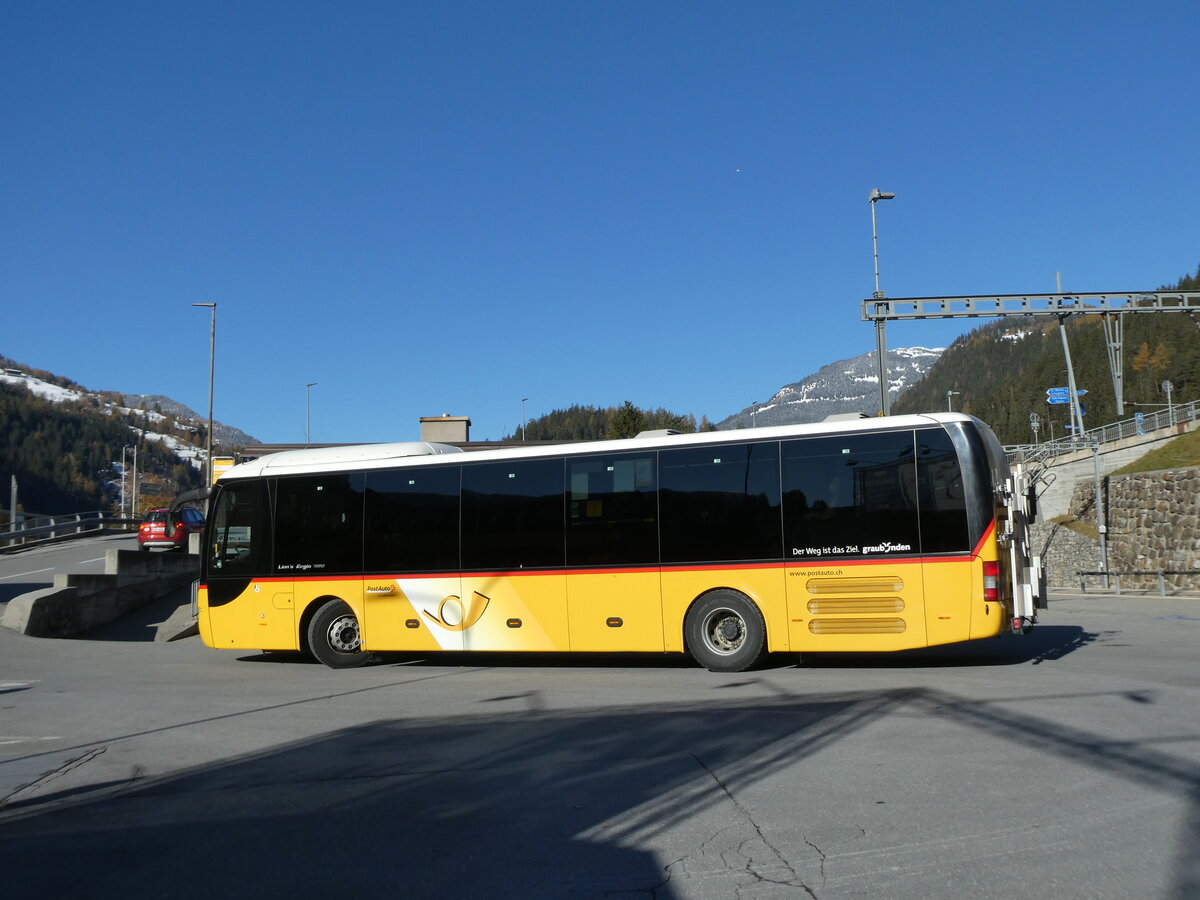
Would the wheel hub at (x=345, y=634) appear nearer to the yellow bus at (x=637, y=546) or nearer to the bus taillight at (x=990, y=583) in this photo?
the yellow bus at (x=637, y=546)

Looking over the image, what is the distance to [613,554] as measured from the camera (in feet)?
45.6

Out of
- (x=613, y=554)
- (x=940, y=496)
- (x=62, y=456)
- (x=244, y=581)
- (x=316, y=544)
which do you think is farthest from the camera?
(x=62, y=456)

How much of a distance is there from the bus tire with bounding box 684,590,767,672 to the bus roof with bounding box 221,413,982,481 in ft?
6.74

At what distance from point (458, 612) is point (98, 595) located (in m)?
11.5

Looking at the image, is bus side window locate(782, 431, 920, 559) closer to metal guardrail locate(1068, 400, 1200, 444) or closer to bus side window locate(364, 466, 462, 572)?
bus side window locate(364, 466, 462, 572)

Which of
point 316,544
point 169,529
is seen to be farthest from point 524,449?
point 169,529

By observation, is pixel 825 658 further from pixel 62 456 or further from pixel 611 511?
pixel 62 456

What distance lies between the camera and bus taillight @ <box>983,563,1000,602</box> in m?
12.0

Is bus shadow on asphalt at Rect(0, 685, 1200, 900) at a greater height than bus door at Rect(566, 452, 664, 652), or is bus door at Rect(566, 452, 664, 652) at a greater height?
bus door at Rect(566, 452, 664, 652)

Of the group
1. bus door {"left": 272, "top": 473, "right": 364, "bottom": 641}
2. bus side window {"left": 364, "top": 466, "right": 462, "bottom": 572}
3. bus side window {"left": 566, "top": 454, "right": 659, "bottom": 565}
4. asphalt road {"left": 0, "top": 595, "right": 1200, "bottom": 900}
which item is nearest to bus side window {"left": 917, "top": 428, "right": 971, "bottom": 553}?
asphalt road {"left": 0, "top": 595, "right": 1200, "bottom": 900}

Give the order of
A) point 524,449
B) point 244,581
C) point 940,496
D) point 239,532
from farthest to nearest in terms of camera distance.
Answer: point 239,532 → point 244,581 → point 524,449 → point 940,496

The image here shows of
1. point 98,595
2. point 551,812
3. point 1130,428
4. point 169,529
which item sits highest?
point 1130,428

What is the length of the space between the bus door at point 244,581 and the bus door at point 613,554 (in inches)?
181

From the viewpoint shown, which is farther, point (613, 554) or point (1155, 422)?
point (1155, 422)
